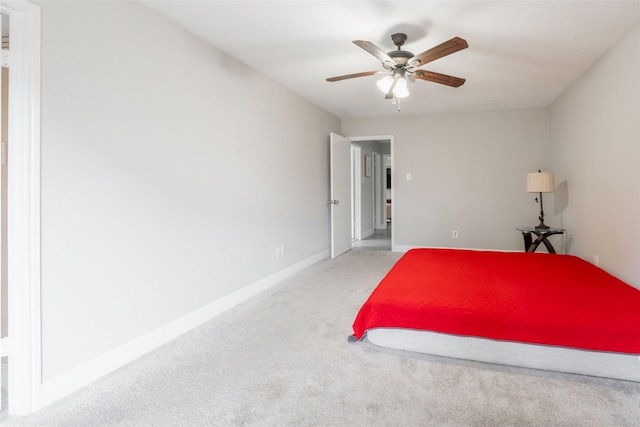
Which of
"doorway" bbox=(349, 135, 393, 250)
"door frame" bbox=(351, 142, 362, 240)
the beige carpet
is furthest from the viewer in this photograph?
Result: "door frame" bbox=(351, 142, 362, 240)

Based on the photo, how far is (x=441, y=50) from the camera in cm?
233

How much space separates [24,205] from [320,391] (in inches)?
65.1

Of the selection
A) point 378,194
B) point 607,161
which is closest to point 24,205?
point 607,161

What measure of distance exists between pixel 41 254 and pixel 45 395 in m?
0.68

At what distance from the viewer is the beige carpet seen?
159 centimetres

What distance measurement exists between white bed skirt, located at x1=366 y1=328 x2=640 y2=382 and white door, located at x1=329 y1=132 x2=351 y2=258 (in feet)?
9.82

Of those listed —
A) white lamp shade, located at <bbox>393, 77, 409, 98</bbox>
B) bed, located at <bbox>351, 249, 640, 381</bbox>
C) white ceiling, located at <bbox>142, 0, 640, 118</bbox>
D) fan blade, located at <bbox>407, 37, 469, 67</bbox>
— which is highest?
white ceiling, located at <bbox>142, 0, 640, 118</bbox>

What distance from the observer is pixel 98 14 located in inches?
77.3

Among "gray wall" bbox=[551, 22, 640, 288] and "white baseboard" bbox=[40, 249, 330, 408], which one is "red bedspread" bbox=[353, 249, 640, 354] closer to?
"gray wall" bbox=[551, 22, 640, 288]

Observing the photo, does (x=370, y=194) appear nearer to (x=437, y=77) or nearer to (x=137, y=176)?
(x=437, y=77)

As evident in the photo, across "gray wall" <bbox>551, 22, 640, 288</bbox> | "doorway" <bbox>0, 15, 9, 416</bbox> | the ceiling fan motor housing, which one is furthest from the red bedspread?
"doorway" <bbox>0, 15, 9, 416</bbox>

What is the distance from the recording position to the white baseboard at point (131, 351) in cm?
178

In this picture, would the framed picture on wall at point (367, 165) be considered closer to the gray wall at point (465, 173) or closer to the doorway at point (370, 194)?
the doorway at point (370, 194)

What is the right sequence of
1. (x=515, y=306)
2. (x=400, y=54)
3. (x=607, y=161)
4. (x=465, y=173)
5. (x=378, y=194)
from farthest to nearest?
(x=378, y=194) → (x=465, y=173) → (x=607, y=161) → (x=400, y=54) → (x=515, y=306)
